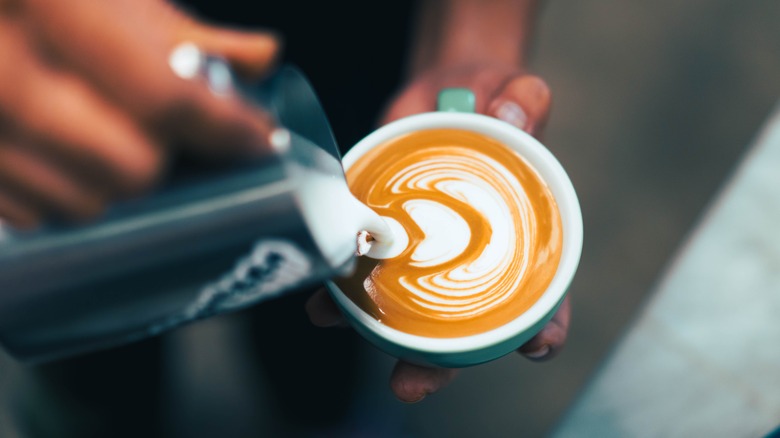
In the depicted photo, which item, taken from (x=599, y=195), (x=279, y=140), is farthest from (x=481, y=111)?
(x=599, y=195)

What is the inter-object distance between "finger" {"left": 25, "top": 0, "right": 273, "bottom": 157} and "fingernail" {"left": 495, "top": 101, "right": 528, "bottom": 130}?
41 cm

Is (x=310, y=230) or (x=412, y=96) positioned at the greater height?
(x=310, y=230)

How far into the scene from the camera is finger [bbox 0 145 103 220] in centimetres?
27

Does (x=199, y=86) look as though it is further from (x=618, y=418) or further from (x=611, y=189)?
(x=611, y=189)

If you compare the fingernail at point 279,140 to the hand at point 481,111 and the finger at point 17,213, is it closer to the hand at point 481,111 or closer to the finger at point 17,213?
the finger at point 17,213

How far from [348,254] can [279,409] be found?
2.47 ft

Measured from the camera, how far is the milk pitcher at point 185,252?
1.02 feet

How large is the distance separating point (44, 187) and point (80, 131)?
0.04 metres

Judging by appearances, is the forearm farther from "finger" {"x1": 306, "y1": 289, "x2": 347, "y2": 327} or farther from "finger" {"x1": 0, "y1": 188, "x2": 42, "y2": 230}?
"finger" {"x1": 0, "y1": 188, "x2": 42, "y2": 230}

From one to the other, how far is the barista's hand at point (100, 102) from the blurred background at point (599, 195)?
0.78 meters

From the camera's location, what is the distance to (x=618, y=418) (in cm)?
69

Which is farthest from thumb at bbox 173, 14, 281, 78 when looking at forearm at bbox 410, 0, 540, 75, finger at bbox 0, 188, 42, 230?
forearm at bbox 410, 0, 540, 75

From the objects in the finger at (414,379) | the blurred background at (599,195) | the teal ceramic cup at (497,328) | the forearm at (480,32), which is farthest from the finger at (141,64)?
the blurred background at (599,195)

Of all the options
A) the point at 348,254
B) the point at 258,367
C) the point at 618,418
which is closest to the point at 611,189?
the point at 618,418
